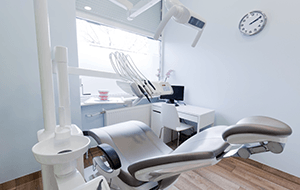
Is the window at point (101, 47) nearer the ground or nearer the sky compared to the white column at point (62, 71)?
nearer the sky

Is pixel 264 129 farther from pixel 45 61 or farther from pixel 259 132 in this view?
pixel 45 61

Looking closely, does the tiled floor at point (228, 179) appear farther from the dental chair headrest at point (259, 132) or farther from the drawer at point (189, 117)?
the dental chair headrest at point (259, 132)

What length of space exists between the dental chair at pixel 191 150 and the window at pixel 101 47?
1114 mm

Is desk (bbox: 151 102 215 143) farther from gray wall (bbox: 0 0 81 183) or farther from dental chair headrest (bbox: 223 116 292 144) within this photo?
gray wall (bbox: 0 0 81 183)

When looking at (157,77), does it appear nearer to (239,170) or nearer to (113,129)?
(113,129)

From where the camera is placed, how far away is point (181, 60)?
2.74 meters

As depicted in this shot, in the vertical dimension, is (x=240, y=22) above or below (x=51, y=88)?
above

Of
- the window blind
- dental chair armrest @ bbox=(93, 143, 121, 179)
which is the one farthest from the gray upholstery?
the window blind

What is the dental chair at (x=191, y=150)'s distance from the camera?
0.47 m

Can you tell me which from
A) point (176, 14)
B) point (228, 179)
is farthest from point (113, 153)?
point (228, 179)

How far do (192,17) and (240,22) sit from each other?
5.38ft

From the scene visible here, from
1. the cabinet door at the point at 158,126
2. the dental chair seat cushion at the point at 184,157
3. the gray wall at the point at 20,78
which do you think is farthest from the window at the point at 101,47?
the dental chair seat cushion at the point at 184,157

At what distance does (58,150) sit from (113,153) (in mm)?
356

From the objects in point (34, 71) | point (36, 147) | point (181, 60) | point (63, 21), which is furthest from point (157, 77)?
point (36, 147)
